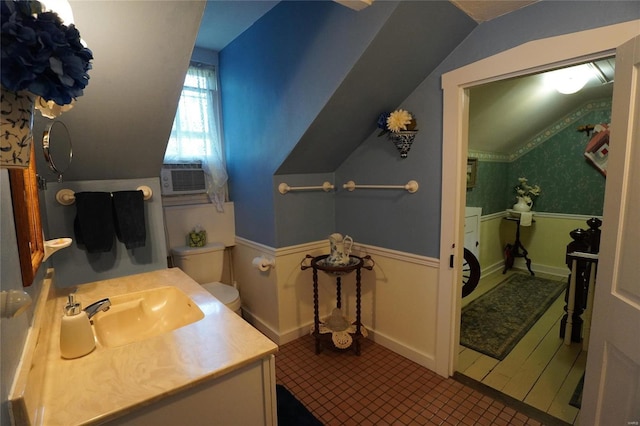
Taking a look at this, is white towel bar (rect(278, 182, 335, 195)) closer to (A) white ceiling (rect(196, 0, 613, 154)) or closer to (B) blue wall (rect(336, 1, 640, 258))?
(B) blue wall (rect(336, 1, 640, 258))

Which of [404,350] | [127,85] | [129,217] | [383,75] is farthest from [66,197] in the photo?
[404,350]

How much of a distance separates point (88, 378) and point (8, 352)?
0.29 m

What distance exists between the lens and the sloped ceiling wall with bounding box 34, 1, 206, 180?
1.15m

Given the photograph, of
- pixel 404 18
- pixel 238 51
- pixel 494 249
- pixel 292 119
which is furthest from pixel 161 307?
pixel 494 249

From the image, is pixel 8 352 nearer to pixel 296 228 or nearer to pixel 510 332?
pixel 296 228

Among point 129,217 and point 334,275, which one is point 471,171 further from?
point 129,217

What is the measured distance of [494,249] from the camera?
411 cm

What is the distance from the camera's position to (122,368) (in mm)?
940

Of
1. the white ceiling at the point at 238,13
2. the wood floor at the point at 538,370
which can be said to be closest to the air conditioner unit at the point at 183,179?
the white ceiling at the point at 238,13

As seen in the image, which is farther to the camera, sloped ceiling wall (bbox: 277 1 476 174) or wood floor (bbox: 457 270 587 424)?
wood floor (bbox: 457 270 587 424)

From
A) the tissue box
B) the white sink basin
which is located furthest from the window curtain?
the white sink basin

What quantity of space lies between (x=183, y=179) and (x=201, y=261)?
75 cm

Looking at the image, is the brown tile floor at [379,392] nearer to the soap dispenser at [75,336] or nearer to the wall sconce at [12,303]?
the soap dispenser at [75,336]

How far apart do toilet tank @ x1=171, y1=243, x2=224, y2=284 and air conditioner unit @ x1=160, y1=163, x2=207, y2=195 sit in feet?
1.67
